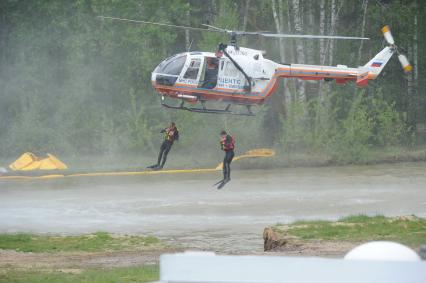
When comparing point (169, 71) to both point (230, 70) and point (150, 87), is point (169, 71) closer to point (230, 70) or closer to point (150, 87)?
point (230, 70)

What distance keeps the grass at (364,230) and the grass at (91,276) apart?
4.52 metres

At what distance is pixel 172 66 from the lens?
21641 millimetres

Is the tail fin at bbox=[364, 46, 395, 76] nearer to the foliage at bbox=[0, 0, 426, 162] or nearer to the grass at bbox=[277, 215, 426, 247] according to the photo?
the grass at bbox=[277, 215, 426, 247]

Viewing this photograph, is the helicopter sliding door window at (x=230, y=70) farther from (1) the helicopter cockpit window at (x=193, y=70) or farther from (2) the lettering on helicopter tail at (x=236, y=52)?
(1) the helicopter cockpit window at (x=193, y=70)

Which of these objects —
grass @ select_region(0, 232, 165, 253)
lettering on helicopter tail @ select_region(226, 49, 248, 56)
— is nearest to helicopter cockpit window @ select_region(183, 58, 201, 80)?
lettering on helicopter tail @ select_region(226, 49, 248, 56)

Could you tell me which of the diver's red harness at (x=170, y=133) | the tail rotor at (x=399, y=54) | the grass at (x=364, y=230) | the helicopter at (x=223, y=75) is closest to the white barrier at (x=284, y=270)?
the grass at (x=364, y=230)

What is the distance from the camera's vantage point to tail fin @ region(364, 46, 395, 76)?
22175 millimetres

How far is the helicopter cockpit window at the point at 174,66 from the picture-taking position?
Result: 21547mm

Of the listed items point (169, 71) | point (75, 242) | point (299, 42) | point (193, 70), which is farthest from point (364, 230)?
point (299, 42)

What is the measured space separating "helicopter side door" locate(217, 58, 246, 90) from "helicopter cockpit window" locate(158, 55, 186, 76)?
0.93m

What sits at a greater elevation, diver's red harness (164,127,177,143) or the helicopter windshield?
the helicopter windshield

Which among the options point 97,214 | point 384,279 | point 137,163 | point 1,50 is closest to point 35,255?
point 97,214

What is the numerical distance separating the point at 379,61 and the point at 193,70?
15.0ft

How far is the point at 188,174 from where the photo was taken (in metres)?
32.7
